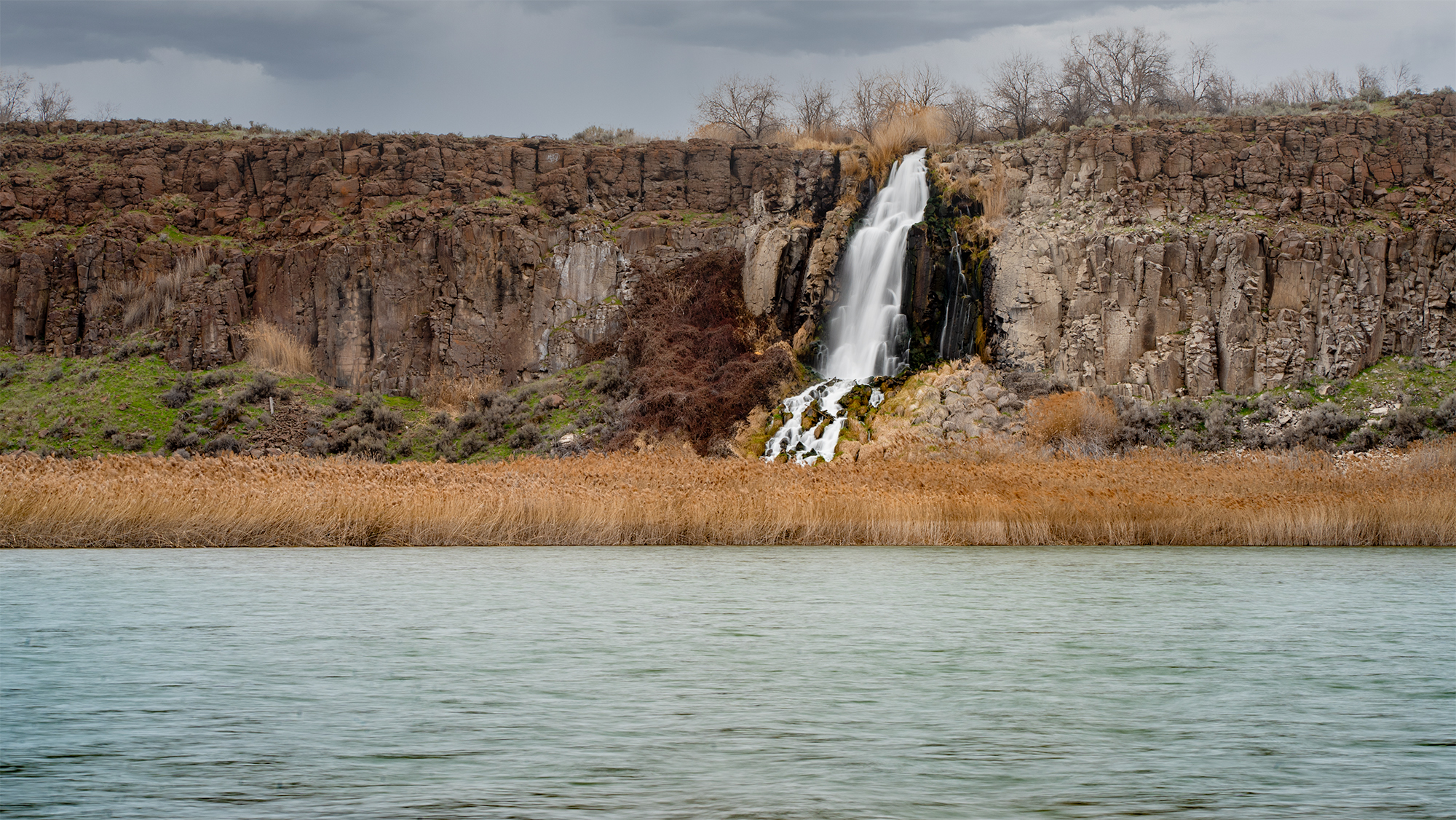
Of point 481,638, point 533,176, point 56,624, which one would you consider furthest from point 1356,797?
point 533,176

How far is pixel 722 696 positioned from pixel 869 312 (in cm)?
2916

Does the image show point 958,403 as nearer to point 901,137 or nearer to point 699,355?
point 699,355

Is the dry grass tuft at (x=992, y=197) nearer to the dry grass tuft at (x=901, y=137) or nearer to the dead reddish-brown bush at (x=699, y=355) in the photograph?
the dry grass tuft at (x=901, y=137)

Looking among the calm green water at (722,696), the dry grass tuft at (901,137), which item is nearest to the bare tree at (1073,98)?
the dry grass tuft at (901,137)

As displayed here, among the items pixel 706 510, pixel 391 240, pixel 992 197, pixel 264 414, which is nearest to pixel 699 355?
pixel 992 197

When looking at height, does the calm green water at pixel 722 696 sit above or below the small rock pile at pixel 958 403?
below

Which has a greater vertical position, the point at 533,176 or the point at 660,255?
the point at 533,176

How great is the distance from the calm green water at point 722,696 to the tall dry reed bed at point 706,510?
3.77 m

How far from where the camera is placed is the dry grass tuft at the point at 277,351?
137 ft

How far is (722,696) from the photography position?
27.9 ft

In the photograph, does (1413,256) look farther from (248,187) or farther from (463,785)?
(248,187)

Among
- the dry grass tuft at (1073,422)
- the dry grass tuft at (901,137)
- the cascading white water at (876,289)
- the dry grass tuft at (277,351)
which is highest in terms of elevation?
the dry grass tuft at (901,137)

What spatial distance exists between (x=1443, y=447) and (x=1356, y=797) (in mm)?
24766

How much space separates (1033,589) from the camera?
578 inches
